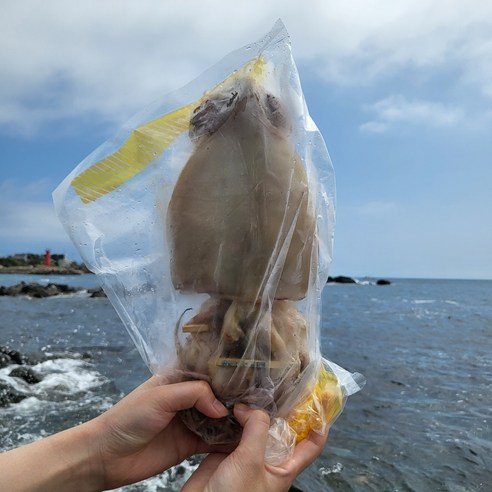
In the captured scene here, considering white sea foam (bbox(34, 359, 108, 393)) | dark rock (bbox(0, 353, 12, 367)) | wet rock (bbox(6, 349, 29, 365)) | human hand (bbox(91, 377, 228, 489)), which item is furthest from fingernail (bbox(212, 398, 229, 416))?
wet rock (bbox(6, 349, 29, 365))

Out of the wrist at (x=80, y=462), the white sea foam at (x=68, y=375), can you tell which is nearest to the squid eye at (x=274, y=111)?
the wrist at (x=80, y=462)

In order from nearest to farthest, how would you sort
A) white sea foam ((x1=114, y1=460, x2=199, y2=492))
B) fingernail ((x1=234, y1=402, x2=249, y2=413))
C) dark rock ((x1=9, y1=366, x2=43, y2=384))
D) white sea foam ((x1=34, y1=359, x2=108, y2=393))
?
fingernail ((x1=234, y1=402, x2=249, y2=413))
white sea foam ((x1=114, y1=460, x2=199, y2=492))
white sea foam ((x1=34, y1=359, x2=108, y2=393))
dark rock ((x1=9, y1=366, x2=43, y2=384))

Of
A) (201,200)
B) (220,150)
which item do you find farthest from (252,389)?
(220,150)

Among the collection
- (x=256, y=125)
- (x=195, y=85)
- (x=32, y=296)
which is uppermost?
(x=195, y=85)

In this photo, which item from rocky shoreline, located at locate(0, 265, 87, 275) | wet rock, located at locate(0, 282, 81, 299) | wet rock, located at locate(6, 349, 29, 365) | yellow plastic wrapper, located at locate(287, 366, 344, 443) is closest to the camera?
yellow plastic wrapper, located at locate(287, 366, 344, 443)

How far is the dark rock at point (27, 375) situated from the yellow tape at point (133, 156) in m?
9.27

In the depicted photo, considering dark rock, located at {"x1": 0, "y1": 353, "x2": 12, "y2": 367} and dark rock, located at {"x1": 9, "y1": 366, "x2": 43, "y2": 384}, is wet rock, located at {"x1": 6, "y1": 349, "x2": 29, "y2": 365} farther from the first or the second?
dark rock, located at {"x1": 9, "y1": 366, "x2": 43, "y2": 384}

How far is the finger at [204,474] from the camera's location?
1642 mm

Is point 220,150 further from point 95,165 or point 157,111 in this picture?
point 95,165

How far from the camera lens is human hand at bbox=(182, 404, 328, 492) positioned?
1.52 metres

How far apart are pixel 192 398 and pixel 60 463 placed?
2.22 ft

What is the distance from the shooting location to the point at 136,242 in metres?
1.82

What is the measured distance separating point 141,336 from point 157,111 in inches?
32.0

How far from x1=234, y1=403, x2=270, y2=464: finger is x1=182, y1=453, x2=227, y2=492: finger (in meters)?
0.21
